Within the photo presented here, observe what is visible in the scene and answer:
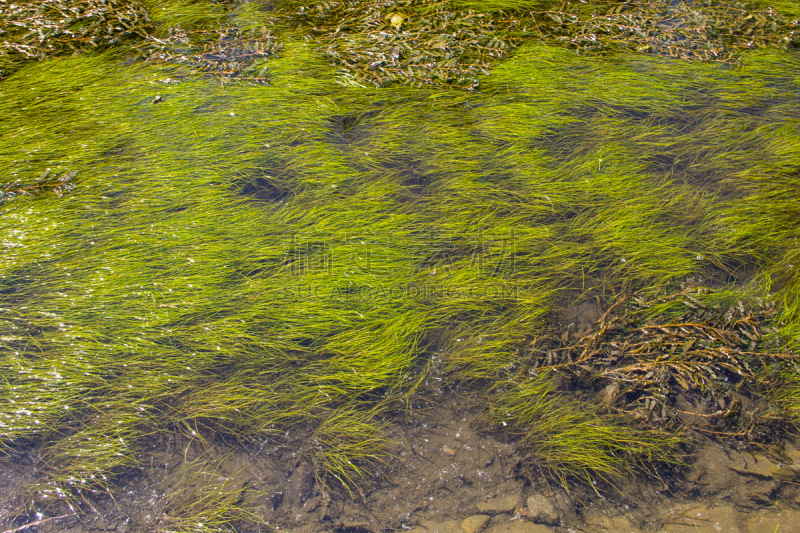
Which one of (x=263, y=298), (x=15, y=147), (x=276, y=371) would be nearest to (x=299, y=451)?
(x=276, y=371)

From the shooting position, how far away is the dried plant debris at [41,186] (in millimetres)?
2541

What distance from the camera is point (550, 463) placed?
1.83 meters

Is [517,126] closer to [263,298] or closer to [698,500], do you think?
[263,298]

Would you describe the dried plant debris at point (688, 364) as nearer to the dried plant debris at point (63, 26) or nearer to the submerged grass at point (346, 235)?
the submerged grass at point (346, 235)

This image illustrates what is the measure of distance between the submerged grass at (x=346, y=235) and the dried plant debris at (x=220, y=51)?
140 millimetres

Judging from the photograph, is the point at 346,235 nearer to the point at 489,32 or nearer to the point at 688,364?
the point at 688,364

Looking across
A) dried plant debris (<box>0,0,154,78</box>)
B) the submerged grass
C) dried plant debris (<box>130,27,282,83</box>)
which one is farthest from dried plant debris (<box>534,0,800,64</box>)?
dried plant debris (<box>0,0,154,78</box>)

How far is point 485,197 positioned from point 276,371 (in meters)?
1.65

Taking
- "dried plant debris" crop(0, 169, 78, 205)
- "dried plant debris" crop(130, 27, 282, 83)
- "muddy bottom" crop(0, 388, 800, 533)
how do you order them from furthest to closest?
"dried plant debris" crop(130, 27, 282, 83) < "dried plant debris" crop(0, 169, 78, 205) < "muddy bottom" crop(0, 388, 800, 533)

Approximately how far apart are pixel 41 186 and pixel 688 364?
3821 mm

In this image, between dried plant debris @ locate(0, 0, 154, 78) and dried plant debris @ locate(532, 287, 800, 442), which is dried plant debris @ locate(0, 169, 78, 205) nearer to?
dried plant debris @ locate(0, 0, 154, 78)

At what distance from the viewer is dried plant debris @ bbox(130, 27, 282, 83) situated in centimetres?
335

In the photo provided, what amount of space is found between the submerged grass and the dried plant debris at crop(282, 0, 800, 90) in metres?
0.19

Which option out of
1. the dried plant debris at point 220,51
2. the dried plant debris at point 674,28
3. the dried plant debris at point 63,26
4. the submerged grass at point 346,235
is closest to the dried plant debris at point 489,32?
the dried plant debris at point 674,28
